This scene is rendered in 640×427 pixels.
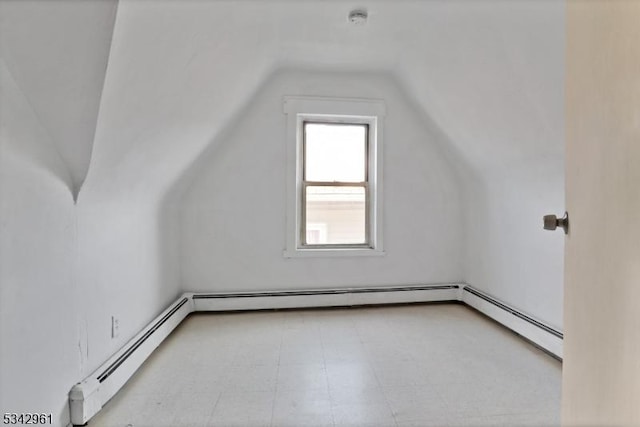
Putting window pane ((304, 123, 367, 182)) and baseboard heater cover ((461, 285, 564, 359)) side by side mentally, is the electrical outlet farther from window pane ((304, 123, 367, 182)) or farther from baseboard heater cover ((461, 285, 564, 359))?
baseboard heater cover ((461, 285, 564, 359))

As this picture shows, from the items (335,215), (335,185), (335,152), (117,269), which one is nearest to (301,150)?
(335,152)

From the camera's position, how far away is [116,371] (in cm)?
169

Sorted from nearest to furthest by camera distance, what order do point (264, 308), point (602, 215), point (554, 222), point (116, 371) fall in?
point (602, 215) → point (554, 222) → point (116, 371) → point (264, 308)

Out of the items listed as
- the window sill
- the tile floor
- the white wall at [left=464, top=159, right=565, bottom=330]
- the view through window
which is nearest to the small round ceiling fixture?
the view through window

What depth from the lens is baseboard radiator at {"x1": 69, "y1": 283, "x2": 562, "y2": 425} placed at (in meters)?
1.52

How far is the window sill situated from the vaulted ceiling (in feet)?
3.87

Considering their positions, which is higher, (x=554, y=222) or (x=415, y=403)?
(x=554, y=222)

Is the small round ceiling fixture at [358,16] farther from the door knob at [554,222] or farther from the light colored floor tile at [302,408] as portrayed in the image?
the light colored floor tile at [302,408]

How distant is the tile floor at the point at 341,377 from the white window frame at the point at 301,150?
0.70 metres

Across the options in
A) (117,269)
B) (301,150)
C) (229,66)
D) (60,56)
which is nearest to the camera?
(60,56)

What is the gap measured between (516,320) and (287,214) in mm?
2046

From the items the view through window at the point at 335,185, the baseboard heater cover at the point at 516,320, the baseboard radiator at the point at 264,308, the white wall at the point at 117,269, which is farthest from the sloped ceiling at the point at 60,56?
the baseboard heater cover at the point at 516,320

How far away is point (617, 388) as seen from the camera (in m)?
0.65

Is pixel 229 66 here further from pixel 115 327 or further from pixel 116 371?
pixel 116 371
